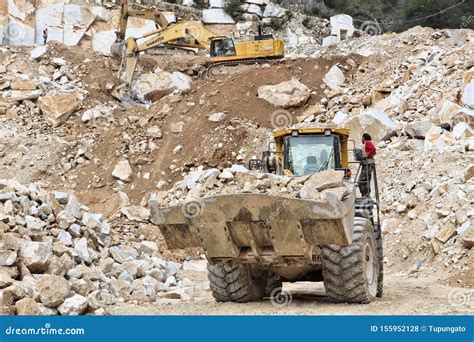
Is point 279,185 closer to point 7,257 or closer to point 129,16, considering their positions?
point 7,257

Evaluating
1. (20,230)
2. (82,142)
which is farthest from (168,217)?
(82,142)

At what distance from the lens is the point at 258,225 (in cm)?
828

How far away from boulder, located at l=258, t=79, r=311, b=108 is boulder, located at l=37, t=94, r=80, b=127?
630 centimetres

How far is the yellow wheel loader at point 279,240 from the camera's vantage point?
8.06m

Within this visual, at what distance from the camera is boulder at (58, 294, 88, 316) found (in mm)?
8180

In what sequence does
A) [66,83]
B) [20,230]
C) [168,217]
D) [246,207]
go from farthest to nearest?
[66,83]
[20,230]
[168,217]
[246,207]

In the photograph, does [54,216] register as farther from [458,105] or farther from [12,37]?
[12,37]

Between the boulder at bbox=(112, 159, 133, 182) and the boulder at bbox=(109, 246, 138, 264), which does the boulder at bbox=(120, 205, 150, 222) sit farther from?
the boulder at bbox=(109, 246, 138, 264)

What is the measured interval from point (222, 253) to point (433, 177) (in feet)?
27.8

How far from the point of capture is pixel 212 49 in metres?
27.7

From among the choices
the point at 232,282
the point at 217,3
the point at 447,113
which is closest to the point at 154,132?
the point at 447,113
